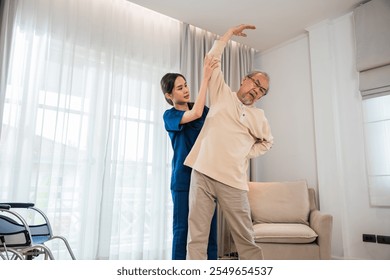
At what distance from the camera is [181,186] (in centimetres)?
137

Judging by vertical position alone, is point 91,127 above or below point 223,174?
above

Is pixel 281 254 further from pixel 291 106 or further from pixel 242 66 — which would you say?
pixel 242 66

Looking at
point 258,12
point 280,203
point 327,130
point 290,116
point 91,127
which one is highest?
point 258,12

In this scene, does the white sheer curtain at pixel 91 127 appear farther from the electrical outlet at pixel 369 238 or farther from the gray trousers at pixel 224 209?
the electrical outlet at pixel 369 238

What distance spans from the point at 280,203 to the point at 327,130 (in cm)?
93

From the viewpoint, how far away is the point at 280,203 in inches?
109

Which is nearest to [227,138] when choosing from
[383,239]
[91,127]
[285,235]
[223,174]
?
[223,174]

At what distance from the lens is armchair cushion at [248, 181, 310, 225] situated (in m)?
2.68

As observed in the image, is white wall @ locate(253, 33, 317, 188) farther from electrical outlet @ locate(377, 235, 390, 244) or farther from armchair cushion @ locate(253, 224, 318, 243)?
armchair cushion @ locate(253, 224, 318, 243)

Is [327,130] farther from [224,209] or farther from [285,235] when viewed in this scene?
[224,209]

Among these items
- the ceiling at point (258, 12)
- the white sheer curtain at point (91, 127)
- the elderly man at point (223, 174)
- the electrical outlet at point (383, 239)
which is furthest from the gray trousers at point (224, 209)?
the ceiling at point (258, 12)

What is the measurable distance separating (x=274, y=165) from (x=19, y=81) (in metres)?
2.78

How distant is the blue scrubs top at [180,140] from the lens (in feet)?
4.49

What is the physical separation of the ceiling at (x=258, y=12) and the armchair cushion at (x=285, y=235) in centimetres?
209
